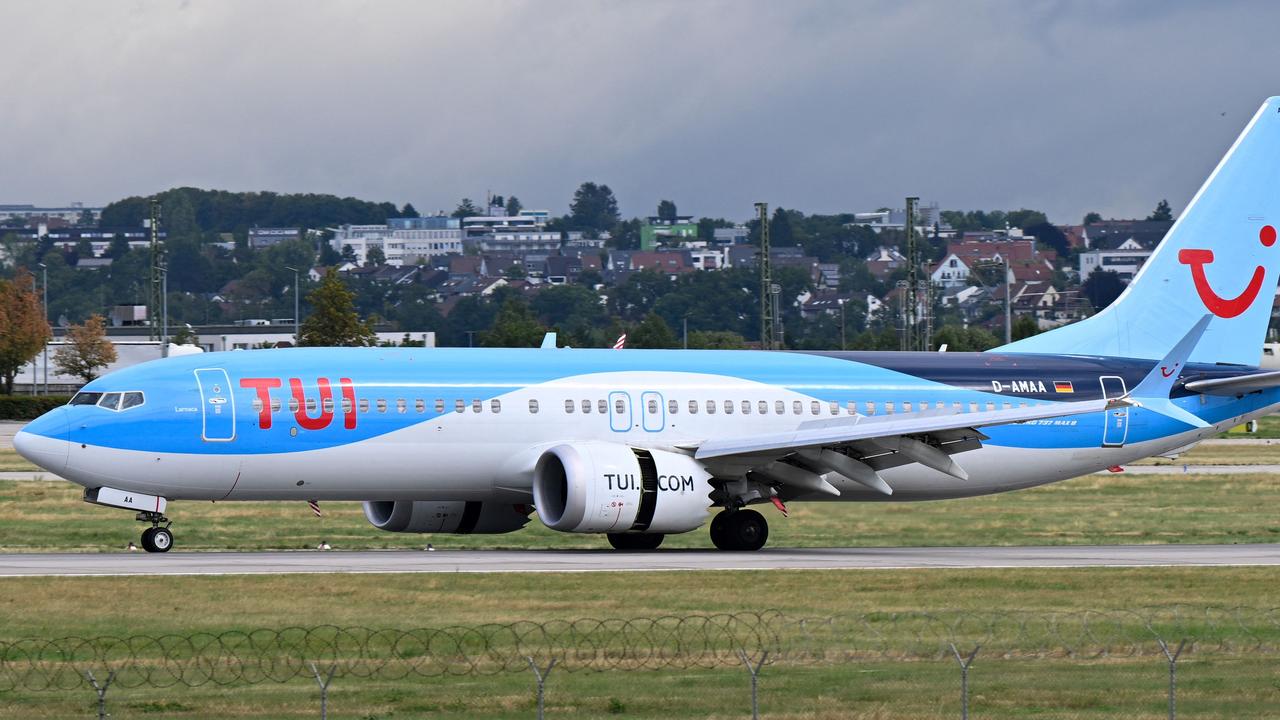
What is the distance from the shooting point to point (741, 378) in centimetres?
4312

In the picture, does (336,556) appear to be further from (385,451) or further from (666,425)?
(666,425)

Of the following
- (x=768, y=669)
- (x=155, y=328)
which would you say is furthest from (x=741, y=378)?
(x=155, y=328)

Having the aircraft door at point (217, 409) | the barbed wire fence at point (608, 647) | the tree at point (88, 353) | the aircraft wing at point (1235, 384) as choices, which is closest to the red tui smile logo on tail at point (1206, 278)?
the aircraft wing at point (1235, 384)

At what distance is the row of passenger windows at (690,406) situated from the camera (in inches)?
1540

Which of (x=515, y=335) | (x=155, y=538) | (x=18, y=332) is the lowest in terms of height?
(x=155, y=538)

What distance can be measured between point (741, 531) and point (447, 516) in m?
6.59

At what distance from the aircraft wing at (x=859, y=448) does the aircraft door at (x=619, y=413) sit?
5.50 ft

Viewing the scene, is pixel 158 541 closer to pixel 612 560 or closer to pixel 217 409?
pixel 217 409

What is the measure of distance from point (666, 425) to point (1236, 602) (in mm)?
13461

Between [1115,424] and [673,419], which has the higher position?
[673,419]

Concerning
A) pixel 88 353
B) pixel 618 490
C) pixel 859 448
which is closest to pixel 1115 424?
pixel 859 448

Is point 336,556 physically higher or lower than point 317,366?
lower

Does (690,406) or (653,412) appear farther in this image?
(690,406)

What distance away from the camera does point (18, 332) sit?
13550cm
